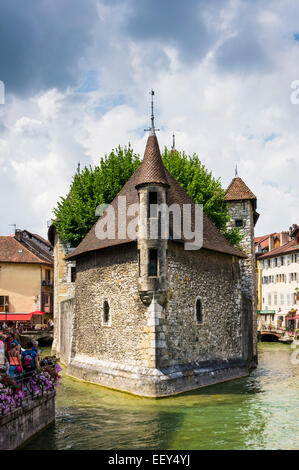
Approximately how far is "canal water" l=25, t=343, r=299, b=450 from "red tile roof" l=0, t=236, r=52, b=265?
1126 inches

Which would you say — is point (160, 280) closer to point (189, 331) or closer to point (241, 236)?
point (189, 331)

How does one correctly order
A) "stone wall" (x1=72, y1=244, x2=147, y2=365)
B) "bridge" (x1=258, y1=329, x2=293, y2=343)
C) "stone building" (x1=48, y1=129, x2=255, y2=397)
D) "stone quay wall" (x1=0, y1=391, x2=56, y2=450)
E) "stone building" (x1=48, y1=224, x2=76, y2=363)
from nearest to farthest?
"stone quay wall" (x1=0, y1=391, x2=56, y2=450)
"stone building" (x1=48, y1=129, x2=255, y2=397)
"stone wall" (x1=72, y1=244, x2=147, y2=365)
"stone building" (x1=48, y1=224, x2=76, y2=363)
"bridge" (x1=258, y1=329, x2=293, y2=343)

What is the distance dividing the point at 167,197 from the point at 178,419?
8.32 meters

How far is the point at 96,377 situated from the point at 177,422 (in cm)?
660

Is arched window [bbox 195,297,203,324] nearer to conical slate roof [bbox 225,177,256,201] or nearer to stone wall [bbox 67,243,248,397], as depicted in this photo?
stone wall [bbox 67,243,248,397]

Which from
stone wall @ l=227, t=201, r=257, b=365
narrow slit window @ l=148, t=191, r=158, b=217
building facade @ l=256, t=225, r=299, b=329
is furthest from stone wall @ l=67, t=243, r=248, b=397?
building facade @ l=256, t=225, r=299, b=329

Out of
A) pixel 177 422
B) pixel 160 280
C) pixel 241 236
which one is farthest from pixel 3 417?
pixel 241 236

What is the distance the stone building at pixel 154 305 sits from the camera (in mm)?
17578

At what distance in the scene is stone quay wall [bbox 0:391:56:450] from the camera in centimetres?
958

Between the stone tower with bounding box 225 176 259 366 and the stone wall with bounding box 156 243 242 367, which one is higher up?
the stone tower with bounding box 225 176 259 366

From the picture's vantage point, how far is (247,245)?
2891 centimetres

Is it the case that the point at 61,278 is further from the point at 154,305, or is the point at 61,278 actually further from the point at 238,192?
the point at 154,305

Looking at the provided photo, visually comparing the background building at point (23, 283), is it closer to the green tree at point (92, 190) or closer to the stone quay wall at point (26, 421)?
the green tree at point (92, 190)

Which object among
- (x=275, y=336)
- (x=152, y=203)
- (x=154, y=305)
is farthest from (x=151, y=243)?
(x=275, y=336)
